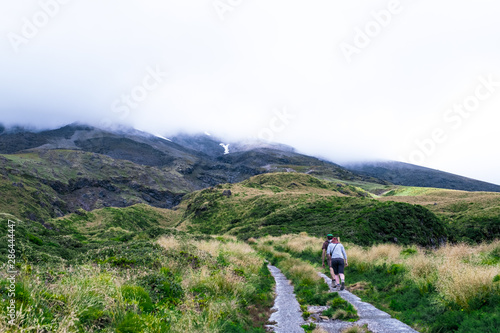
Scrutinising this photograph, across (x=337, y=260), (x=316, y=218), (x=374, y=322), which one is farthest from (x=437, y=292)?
→ (x=316, y=218)

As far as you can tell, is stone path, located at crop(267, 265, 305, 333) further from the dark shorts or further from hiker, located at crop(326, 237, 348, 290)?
the dark shorts

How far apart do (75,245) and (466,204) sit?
246 ft

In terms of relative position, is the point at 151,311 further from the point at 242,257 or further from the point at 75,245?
the point at 75,245

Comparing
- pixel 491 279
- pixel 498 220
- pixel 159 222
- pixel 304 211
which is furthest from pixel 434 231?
pixel 159 222

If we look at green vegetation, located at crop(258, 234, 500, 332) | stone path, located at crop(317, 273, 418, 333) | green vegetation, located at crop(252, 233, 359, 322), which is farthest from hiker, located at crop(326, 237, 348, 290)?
stone path, located at crop(317, 273, 418, 333)

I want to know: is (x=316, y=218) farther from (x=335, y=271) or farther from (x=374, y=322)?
(x=374, y=322)

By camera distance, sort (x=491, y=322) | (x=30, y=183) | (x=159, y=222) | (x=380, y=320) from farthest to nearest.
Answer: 1. (x=30, y=183)
2. (x=159, y=222)
3. (x=380, y=320)
4. (x=491, y=322)

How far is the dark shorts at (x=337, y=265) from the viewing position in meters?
14.9

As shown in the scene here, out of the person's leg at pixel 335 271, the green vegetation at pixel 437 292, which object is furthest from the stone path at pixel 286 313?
the person's leg at pixel 335 271

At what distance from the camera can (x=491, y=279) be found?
27.4 ft

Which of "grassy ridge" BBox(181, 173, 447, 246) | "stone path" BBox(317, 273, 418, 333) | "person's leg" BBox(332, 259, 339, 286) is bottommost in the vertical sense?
"grassy ridge" BBox(181, 173, 447, 246)

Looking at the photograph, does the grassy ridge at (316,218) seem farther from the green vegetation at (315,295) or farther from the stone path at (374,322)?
the stone path at (374,322)

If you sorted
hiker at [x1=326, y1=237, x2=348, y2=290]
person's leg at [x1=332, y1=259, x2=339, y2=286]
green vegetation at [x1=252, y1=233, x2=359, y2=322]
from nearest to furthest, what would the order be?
green vegetation at [x1=252, y1=233, x2=359, y2=322], hiker at [x1=326, y1=237, x2=348, y2=290], person's leg at [x1=332, y1=259, x2=339, y2=286]

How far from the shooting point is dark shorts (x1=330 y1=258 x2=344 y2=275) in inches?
587
